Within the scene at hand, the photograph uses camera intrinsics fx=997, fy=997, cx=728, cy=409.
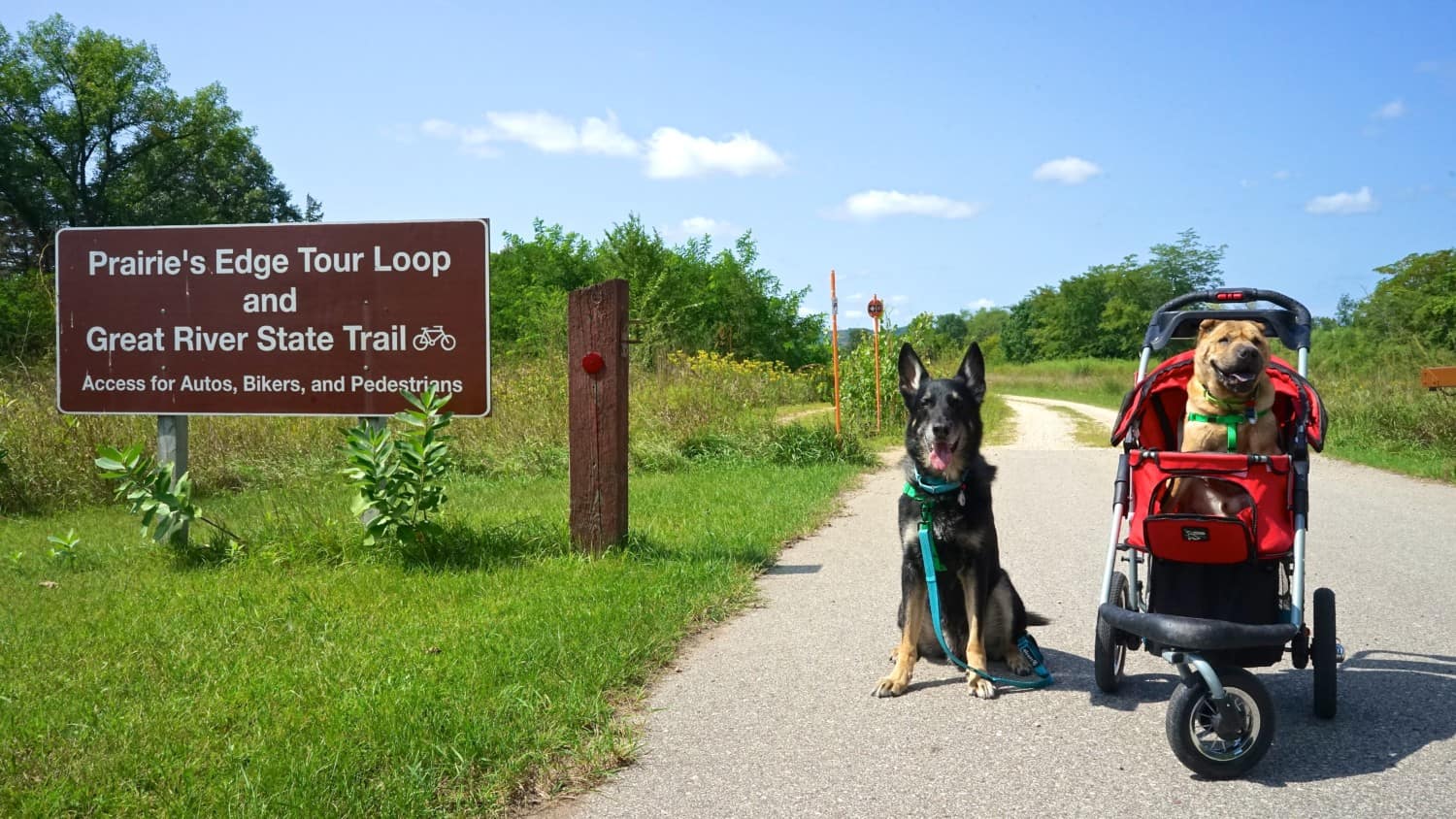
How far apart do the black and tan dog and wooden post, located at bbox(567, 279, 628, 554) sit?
8.53 feet

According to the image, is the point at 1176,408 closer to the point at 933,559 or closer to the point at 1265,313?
the point at 1265,313

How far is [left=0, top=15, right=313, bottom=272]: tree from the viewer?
4600cm

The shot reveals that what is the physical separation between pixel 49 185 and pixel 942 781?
181 ft

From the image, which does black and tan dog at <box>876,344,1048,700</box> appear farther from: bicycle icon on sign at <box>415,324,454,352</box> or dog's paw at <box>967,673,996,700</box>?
bicycle icon on sign at <box>415,324,454,352</box>

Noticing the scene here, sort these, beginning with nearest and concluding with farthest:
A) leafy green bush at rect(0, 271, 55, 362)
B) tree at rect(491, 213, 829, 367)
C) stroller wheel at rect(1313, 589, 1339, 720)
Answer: stroller wheel at rect(1313, 589, 1339, 720) < leafy green bush at rect(0, 271, 55, 362) < tree at rect(491, 213, 829, 367)

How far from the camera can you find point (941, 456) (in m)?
4.38

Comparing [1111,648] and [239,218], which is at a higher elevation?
[239,218]

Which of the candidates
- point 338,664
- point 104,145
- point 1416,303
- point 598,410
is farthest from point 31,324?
point 104,145

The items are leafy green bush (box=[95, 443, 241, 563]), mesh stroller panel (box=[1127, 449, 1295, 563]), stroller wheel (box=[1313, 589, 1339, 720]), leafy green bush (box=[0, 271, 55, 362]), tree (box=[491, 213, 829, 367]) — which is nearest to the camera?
mesh stroller panel (box=[1127, 449, 1295, 563])

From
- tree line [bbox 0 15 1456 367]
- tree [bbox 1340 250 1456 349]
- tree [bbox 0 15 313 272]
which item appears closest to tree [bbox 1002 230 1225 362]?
tree line [bbox 0 15 1456 367]

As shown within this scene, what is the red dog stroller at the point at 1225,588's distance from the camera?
11.1 ft

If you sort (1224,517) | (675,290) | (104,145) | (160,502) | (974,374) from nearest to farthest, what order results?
(1224,517)
(974,374)
(160,502)
(675,290)
(104,145)

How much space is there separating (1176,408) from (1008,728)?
1.65m

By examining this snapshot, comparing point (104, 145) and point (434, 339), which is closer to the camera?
point (434, 339)
